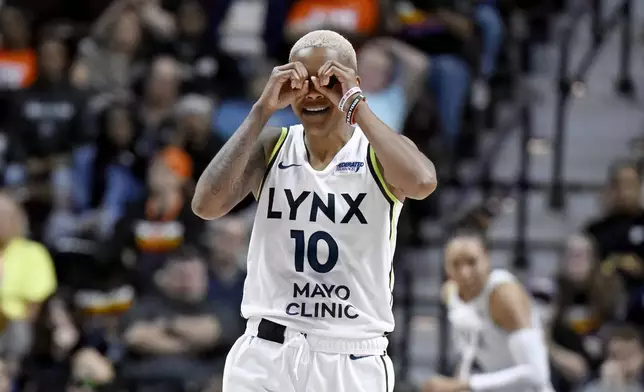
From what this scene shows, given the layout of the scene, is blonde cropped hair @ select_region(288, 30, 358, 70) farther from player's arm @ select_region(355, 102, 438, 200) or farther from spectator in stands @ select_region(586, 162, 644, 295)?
spectator in stands @ select_region(586, 162, 644, 295)

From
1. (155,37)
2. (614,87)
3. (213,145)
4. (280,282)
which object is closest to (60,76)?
(155,37)

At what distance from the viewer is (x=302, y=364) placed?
468 cm

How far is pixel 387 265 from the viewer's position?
4.81m

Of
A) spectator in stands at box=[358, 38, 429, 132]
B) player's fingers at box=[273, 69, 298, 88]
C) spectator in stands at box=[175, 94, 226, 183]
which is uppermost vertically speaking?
spectator in stands at box=[358, 38, 429, 132]

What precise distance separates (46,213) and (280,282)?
19.5 feet

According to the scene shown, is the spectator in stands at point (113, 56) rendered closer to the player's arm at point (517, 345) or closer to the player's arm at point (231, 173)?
the player's arm at point (517, 345)

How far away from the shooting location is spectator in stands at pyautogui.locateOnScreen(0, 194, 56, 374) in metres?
9.04

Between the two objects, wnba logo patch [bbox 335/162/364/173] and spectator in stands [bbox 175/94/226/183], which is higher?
spectator in stands [bbox 175/94/226/183]

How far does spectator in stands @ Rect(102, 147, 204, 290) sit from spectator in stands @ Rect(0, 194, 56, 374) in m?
0.55

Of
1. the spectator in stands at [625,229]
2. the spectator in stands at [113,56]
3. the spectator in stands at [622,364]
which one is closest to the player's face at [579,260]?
the spectator in stands at [625,229]

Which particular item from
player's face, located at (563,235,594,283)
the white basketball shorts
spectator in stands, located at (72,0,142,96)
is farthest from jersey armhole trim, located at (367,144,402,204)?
spectator in stands, located at (72,0,142,96)

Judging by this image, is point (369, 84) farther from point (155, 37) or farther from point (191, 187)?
point (155, 37)

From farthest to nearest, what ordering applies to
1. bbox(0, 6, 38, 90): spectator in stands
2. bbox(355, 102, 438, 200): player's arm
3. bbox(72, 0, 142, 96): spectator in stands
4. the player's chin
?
bbox(0, 6, 38, 90): spectator in stands
bbox(72, 0, 142, 96): spectator in stands
the player's chin
bbox(355, 102, 438, 200): player's arm

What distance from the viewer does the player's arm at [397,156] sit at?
15.0 ft
